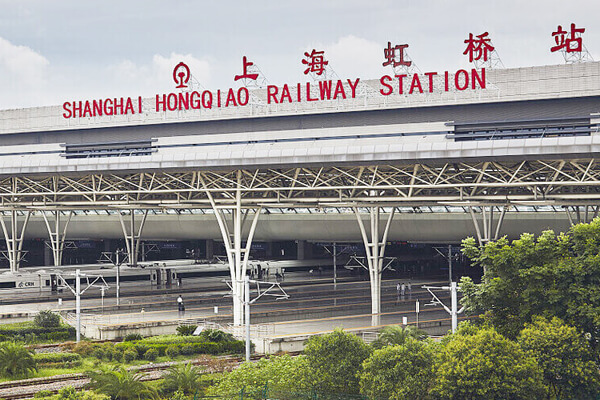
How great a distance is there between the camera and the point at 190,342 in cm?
4747

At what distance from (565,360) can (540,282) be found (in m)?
3.36

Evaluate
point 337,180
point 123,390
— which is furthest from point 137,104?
point 123,390

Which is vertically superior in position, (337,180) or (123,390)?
(337,180)

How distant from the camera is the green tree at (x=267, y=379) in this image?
3033 cm

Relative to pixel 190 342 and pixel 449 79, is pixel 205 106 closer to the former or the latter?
pixel 449 79

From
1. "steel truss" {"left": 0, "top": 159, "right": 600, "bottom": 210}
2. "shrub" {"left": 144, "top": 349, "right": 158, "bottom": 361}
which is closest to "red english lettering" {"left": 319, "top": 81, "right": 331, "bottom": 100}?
"steel truss" {"left": 0, "top": 159, "right": 600, "bottom": 210}

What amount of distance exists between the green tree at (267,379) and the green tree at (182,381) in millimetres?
3345

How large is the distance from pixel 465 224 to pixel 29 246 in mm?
64161

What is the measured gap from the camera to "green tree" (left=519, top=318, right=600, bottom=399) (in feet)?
92.6

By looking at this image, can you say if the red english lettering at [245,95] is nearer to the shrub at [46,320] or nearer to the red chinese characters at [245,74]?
the red chinese characters at [245,74]

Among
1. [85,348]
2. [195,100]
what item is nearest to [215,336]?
[85,348]

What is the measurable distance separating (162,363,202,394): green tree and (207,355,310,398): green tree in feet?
11.0

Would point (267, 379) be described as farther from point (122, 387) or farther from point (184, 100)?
point (184, 100)

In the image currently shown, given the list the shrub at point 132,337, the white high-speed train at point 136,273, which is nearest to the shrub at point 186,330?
the shrub at point 132,337
